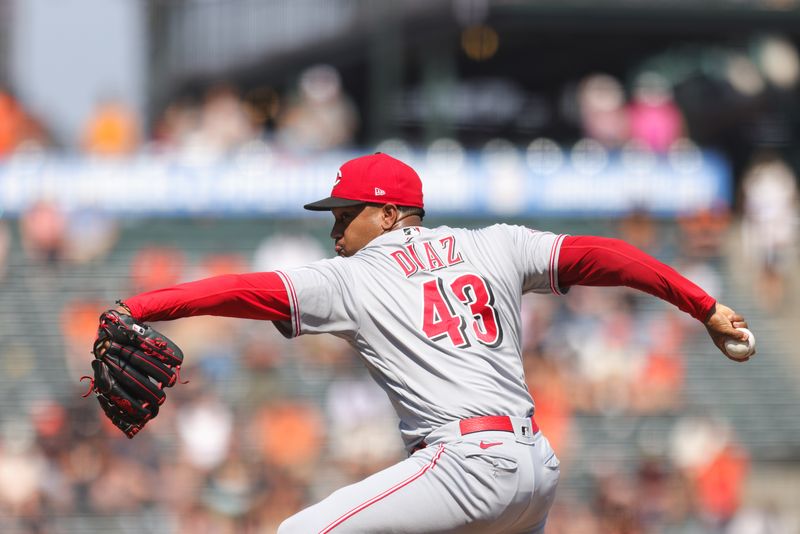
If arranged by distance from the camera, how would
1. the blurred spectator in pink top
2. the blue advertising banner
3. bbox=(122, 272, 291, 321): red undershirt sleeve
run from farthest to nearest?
the blurred spectator in pink top < the blue advertising banner < bbox=(122, 272, 291, 321): red undershirt sleeve

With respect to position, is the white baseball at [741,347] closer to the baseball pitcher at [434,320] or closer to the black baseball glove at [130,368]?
the baseball pitcher at [434,320]

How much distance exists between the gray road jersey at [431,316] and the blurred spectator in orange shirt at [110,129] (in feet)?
32.0

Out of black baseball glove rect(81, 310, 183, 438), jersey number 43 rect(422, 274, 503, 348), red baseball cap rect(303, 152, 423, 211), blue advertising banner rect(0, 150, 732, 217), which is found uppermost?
red baseball cap rect(303, 152, 423, 211)

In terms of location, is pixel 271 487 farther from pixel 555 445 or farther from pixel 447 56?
pixel 447 56

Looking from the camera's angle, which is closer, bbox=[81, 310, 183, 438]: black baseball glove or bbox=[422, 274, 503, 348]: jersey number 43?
bbox=[81, 310, 183, 438]: black baseball glove

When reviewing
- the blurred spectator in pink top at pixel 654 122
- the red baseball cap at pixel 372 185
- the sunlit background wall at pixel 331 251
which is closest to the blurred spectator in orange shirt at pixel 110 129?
the sunlit background wall at pixel 331 251

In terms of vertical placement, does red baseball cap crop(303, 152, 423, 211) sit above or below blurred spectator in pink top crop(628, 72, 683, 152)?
above

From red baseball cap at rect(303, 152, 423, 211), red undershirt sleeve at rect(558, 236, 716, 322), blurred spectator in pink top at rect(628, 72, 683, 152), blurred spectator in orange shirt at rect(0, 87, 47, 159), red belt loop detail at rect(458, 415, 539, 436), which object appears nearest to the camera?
red belt loop detail at rect(458, 415, 539, 436)

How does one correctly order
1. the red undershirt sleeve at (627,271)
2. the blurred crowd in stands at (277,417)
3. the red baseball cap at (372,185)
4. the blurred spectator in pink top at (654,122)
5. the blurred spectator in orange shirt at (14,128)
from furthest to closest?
the blurred spectator in pink top at (654,122), the blurred spectator in orange shirt at (14,128), the blurred crowd in stands at (277,417), the red baseball cap at (372,185), the red undershirt sleeve at (627,271)

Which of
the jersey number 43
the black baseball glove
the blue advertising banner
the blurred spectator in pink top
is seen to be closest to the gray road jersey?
the jersey number 43

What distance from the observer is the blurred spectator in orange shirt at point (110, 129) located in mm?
13094

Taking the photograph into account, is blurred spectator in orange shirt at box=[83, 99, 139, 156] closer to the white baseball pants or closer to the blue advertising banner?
the blue advertising banner

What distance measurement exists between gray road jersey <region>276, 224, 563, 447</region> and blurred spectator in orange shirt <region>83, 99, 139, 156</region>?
975 centimetres

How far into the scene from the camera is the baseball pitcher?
11.2 ft
